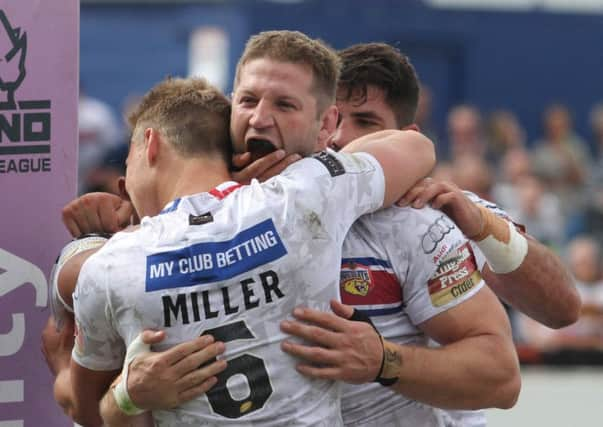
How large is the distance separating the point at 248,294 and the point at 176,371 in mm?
287

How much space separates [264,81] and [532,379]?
6.71 meters

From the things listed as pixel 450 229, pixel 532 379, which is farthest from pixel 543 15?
pixel 450 229

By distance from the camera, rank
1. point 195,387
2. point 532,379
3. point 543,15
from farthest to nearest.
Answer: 1. point 543,15
2. point 532,379
3. point 195,387

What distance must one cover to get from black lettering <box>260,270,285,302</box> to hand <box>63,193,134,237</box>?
72 centimetres

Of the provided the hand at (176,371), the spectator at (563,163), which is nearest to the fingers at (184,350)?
the hand at (176,371)

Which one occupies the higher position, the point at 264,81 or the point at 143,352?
the point at 264,81

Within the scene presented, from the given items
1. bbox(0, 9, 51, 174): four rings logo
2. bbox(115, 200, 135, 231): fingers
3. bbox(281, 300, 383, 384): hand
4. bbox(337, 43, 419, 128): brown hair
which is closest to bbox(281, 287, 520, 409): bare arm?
bbox(281, 300, 383, 384): hand

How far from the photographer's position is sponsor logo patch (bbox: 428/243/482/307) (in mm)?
3807

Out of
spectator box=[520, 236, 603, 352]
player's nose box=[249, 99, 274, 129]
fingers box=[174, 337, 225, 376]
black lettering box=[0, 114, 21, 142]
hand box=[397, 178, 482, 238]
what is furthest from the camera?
spectator box=[520, 236, 603, 352]

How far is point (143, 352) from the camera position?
3.60 metres

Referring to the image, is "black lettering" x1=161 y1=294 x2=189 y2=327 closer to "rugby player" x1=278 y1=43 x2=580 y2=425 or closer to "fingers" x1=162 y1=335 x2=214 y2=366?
"fingers" x1=162 y1=335 x2=214 y2=366

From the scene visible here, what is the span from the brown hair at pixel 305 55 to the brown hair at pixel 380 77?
1.73ft

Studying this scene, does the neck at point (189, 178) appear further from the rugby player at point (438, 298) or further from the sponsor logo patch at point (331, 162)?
the sponsor logo patch at point (331, 162)

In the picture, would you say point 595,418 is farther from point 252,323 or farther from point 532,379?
point 252,323
